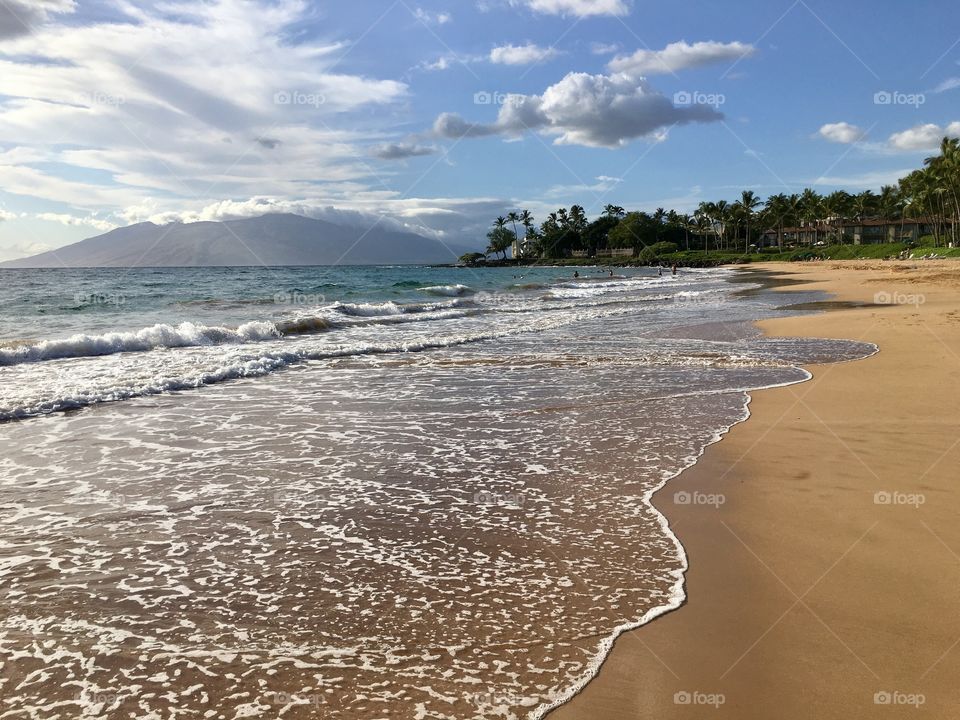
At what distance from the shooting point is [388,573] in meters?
4.75

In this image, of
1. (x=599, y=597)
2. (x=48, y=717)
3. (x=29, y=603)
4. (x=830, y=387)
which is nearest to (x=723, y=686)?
(x=599, y=597)

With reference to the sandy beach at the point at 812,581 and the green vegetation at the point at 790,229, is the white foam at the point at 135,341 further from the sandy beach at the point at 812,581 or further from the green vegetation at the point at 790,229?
the green vegetation at the point at 790,229

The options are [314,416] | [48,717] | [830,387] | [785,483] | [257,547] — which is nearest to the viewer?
[48,717]

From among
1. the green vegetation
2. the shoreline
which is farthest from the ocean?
the green vegetation

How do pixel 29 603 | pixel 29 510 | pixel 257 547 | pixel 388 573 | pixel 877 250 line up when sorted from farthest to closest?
pixel 877 250 → pixel 29 510 → pixel 257 547 → pixel 388 573 → pixel 29 603

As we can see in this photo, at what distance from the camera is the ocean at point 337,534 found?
11.8 feet

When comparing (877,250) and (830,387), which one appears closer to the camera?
(830,387)

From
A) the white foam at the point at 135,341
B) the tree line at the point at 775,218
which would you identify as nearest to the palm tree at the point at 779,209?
the tree line at the point at 775,218

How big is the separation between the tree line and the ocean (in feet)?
298

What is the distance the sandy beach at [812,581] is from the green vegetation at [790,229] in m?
78.3

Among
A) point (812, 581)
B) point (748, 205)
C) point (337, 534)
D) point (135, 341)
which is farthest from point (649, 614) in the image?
point (748, 205)

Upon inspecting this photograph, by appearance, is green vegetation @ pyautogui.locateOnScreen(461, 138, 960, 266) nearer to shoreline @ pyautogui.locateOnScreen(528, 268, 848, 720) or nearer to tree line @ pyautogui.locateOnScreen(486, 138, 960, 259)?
tree line @ pyautogui.locateOnScreen(486, 138, 960, 259)

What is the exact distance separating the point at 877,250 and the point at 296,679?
359 ft

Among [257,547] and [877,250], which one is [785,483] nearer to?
[257,547]
